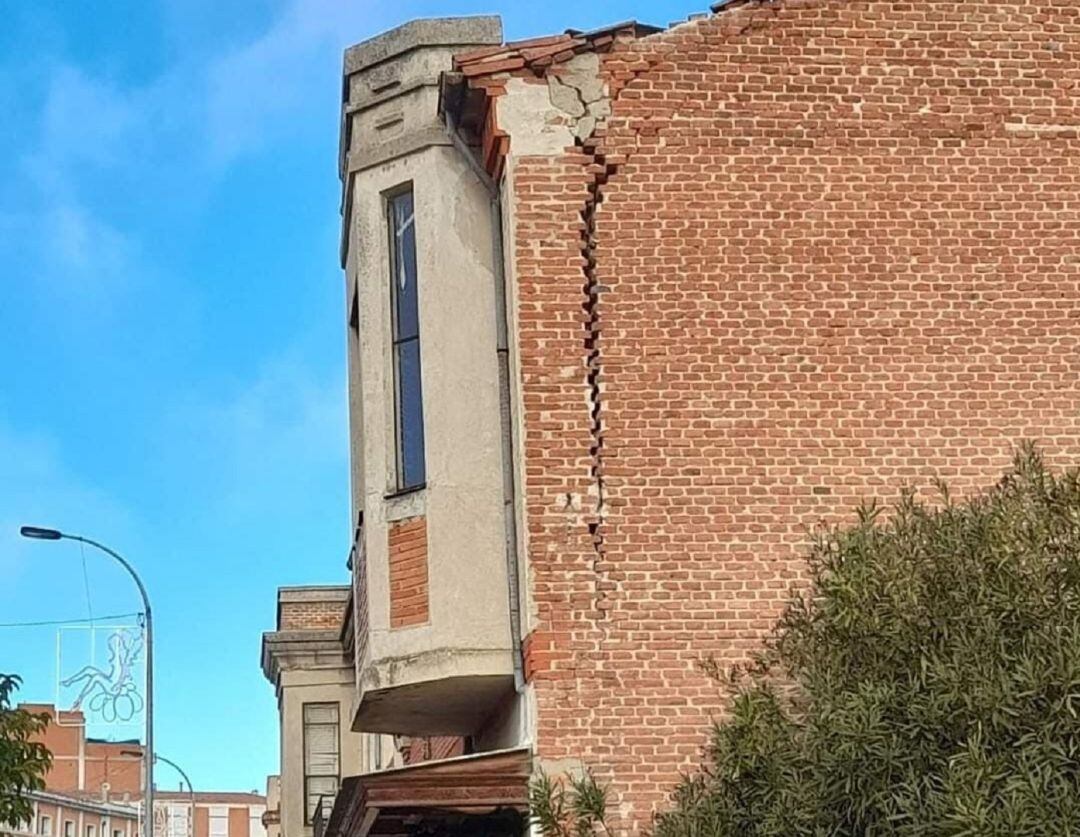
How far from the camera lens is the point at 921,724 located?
9898 millimetres

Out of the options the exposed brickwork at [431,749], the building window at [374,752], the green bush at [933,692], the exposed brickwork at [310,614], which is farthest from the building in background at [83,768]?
the green bush at [933,692]

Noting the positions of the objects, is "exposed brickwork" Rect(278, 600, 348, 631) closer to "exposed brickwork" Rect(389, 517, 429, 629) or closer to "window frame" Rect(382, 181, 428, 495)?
"window frame" Rect(382, 181, 428, 495)

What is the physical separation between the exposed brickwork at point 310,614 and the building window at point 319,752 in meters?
2.20

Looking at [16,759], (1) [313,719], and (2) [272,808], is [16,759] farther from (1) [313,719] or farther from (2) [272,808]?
(2) [272,808]

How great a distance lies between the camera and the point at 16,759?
1390 centimetres

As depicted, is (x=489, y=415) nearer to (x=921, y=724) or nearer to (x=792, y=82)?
(x=792, y=82)

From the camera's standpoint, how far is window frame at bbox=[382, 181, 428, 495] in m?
14.4

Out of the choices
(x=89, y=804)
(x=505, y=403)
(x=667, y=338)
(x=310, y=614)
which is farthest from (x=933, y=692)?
(x=89, y=804)

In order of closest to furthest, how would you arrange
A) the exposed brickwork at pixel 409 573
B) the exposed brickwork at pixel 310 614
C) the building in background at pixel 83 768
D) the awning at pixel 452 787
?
the awning at pixel 452 787, the exposed brickwork at pixel 409 573, the exposed brickwork at pixel 310 614, the building in background at pixel 83 768

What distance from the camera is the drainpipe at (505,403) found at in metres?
13.6

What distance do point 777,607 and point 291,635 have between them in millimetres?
16103

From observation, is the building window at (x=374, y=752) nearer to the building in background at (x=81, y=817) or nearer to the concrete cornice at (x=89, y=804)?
the building in background at (x=81, y=817)

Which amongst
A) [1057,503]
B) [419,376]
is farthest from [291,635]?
[1057,503]

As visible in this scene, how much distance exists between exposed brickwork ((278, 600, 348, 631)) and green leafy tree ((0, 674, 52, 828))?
52.6 feet
